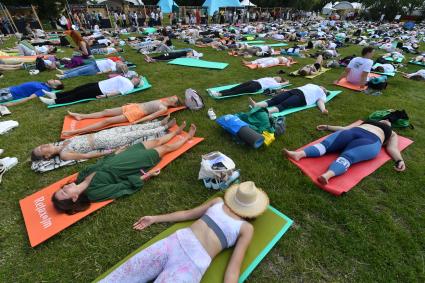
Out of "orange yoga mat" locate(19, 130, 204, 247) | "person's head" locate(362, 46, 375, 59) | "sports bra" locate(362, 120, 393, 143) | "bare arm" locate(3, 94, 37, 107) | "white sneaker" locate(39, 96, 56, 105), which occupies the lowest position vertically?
"orange yoga mat" locate(19, 130, 204, 247)

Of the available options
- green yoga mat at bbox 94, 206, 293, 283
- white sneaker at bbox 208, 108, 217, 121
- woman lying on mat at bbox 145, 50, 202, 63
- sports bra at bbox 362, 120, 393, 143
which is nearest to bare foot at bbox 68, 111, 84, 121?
white sneaker at bbox 208, 108, 217, 121

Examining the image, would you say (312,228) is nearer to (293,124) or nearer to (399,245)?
(399,245)

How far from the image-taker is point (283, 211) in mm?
2943

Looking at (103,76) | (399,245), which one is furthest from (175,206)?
(103,76)

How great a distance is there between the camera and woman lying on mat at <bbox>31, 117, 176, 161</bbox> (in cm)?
361

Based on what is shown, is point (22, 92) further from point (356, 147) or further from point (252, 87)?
point (356, 147)

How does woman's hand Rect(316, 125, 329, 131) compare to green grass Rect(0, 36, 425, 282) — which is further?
woman's hand Rect(316, 125, 329, 131)

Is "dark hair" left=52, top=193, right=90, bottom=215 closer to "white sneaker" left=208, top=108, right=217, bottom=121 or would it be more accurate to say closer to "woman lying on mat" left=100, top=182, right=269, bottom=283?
"woman lying on mat" left=100, top=182, right=269, bottom=283

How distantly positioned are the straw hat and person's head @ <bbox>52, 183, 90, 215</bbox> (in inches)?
73.9

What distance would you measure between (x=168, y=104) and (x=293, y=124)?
2931 mm

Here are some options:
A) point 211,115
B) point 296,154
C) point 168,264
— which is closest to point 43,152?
point 168,264

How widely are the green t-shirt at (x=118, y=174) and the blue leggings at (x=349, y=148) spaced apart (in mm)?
2751

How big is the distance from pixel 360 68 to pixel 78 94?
321 inches

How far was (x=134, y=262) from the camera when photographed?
81.4 inches
